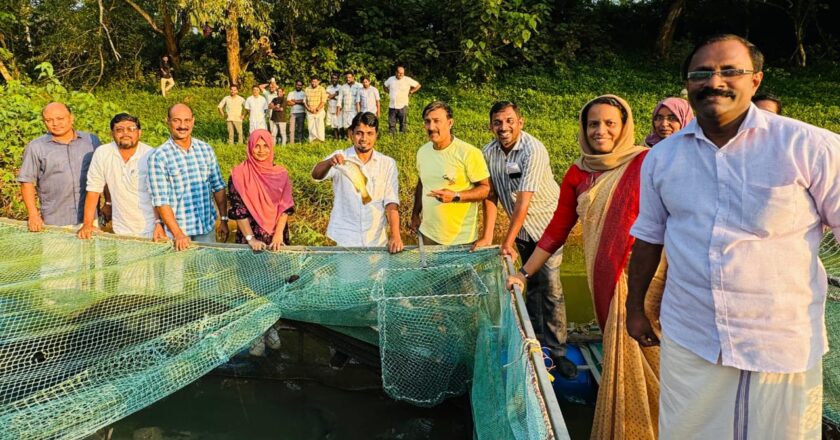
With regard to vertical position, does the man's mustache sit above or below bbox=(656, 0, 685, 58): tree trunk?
below

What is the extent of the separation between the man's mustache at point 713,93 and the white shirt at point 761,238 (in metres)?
0.08

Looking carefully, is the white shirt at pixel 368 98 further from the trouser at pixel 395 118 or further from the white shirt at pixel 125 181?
the white shirt at pixel 125 181

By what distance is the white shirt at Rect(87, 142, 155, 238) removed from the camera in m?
4.26

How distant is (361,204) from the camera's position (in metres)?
4.03

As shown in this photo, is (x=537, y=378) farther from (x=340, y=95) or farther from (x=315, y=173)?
(x=340, y=95)

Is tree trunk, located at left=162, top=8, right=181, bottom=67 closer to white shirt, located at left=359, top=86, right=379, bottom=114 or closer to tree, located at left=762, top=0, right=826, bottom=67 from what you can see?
white shirt, located at left=359, top=86, right=379, bottom=114

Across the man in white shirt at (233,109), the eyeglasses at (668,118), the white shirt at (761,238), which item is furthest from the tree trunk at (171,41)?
the white shirt at (761,238)

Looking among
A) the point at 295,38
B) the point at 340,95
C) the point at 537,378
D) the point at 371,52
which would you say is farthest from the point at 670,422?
the point at 295,38

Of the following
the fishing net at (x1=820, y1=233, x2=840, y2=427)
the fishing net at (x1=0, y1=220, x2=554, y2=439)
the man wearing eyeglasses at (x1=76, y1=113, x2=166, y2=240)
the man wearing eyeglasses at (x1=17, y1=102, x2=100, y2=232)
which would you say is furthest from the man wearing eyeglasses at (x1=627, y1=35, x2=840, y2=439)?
the man wearing eyeglasses at (x1=17, y1=102, x2=100, y2=232)

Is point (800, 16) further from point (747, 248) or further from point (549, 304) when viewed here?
point (747, 248)

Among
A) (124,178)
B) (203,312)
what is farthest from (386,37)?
(203,312)

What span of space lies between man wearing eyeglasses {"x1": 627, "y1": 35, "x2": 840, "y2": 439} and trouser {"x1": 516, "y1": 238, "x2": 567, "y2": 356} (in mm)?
1897

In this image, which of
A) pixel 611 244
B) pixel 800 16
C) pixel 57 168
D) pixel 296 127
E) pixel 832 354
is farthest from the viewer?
pixel 800 16

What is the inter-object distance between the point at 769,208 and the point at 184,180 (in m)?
3.67
